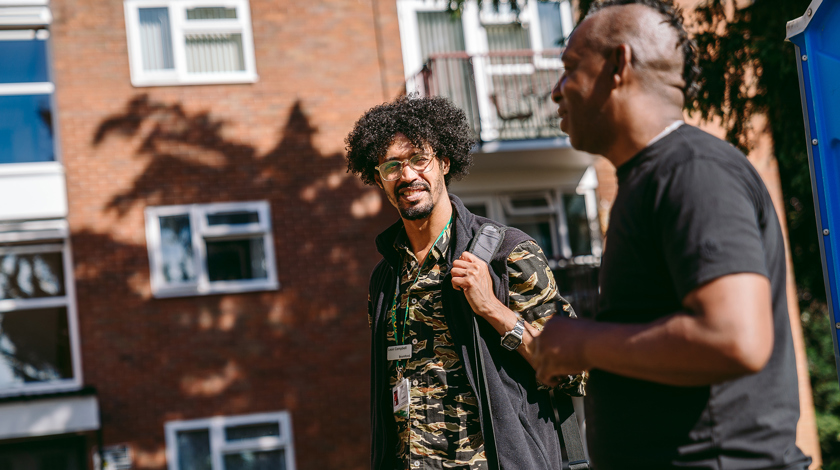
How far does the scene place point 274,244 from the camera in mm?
10891

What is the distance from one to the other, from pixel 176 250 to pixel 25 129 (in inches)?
99.5

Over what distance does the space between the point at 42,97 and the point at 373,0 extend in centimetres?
470

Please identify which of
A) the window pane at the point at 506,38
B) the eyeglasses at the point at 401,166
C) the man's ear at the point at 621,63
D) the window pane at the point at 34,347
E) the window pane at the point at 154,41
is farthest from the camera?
the window pane at the point at 506,38

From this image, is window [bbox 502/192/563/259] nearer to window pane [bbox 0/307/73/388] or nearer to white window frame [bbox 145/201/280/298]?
white window frame [bbox 145/201/280/298]

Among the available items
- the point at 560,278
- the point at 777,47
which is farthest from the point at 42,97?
the point at 777,47

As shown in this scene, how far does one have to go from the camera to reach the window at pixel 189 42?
10836 mm

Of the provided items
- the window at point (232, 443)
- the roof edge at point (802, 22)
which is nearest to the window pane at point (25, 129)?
the window at point (232, 443)

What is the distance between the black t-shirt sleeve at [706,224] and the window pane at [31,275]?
1040 cm

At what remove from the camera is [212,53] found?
437 inches

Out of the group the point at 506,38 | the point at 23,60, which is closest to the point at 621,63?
the point at 23,60

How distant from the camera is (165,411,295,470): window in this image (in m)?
10.3

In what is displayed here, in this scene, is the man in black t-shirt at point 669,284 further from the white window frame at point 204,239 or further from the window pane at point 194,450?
the window pane at point 194,450

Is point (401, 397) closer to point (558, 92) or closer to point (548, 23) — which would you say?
point (558, 92)

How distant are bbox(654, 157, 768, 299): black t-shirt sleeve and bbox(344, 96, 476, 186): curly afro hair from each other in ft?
7.44
